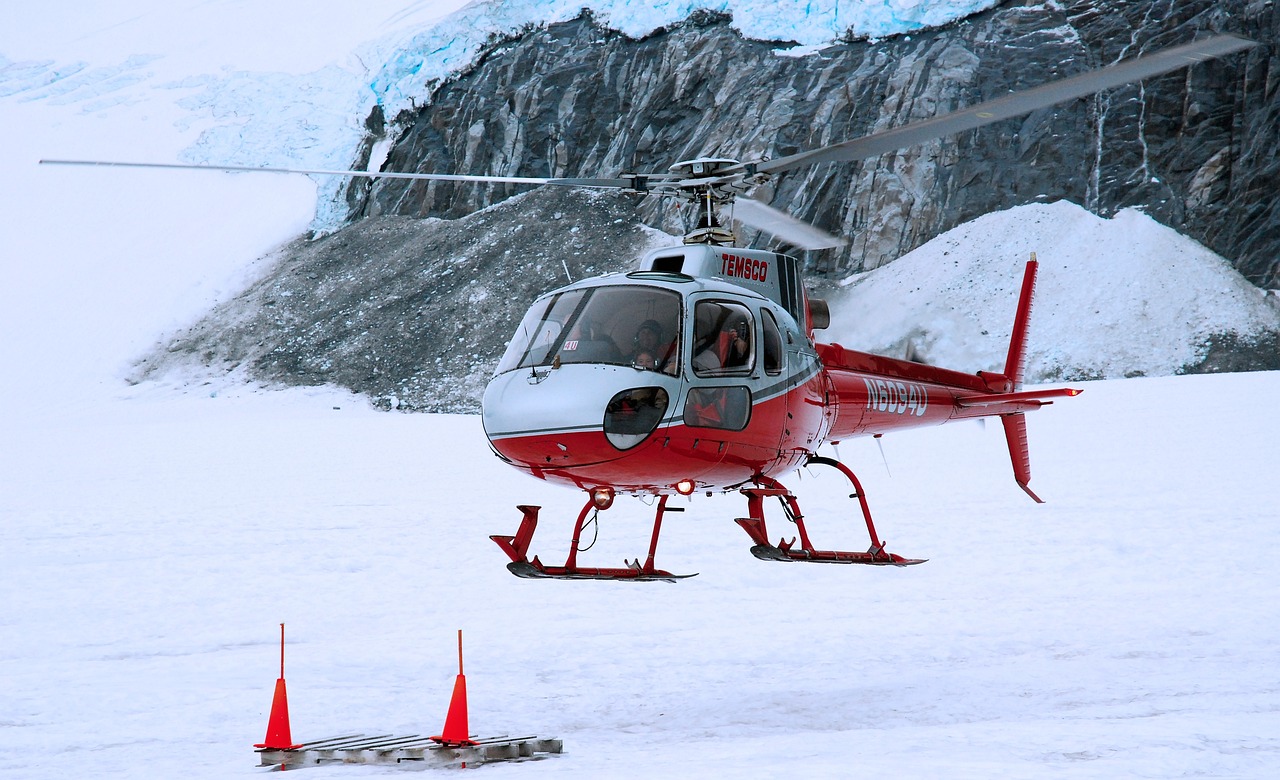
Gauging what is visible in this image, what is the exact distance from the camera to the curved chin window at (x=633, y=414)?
5359 mm

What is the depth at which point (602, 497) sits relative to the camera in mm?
6090

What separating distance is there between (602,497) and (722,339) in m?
1.20

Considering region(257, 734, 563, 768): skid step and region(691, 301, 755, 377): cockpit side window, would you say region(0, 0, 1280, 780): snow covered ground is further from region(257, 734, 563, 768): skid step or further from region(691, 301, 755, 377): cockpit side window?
region(691, 301, 755, 377): cockpit side window

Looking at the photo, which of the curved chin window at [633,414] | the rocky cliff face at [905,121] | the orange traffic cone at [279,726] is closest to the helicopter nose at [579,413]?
the curved chin window at [633,414]

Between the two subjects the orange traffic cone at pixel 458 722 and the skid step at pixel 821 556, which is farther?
the skid step at pixel 821 556

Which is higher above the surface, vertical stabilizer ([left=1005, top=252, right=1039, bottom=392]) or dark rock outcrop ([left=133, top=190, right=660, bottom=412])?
dark rock outcrop ([left=133, top=190, right=660, bottom=412])

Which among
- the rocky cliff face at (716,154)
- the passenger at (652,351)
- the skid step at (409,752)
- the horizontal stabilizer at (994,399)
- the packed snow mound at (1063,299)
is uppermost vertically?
the rocky cliff face at (716,154)

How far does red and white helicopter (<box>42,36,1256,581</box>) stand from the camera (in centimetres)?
538

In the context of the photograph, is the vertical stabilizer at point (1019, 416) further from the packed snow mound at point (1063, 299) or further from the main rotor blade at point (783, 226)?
the packed snow mound at point (1063, 299)

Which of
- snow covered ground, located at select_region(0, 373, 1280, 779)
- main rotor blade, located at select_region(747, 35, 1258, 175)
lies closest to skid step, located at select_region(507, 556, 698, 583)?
snow covered ground, located at select_region(0, 373, 1280, 779)

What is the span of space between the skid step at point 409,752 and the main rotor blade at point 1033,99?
3.62 m

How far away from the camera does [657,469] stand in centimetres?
563

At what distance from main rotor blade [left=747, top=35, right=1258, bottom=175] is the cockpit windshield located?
119cm

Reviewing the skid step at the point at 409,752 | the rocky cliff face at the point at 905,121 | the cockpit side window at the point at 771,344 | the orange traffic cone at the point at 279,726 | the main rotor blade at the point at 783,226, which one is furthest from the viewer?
the rocky cliff face at the point at 905,121
